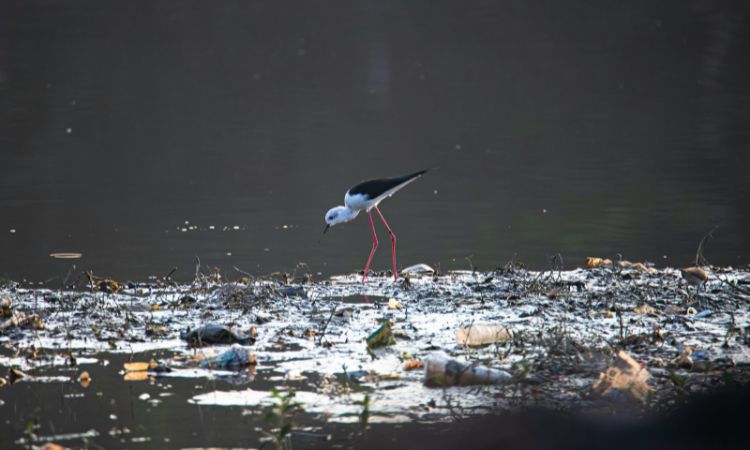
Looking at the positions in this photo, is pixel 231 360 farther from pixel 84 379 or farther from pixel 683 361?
pixel 683 361

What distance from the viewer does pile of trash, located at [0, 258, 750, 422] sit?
5191mm

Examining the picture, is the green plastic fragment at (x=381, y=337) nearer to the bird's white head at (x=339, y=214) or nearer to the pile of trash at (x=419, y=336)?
the pile of trash at (x=419, y=336)

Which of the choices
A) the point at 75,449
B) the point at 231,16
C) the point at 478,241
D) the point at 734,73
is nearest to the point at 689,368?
the point at 75,449

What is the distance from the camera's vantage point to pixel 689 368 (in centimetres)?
545

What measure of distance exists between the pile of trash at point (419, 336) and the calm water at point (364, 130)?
67.3 inches

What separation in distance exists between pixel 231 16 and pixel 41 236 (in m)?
22.7

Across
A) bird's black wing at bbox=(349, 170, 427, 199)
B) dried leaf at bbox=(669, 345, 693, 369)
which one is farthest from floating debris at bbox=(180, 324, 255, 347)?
bird's black wing at bbox=(349, 170, 427, 199)

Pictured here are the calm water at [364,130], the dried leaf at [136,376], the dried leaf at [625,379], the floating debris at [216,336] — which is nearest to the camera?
the dried leaf at [625,379]

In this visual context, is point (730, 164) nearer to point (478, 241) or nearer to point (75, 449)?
point (478, 241)

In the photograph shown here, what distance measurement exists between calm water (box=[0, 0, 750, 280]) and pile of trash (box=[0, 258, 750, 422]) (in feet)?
5.61

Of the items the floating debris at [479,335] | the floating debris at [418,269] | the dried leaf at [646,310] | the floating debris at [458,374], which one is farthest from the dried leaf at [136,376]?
the floating debris at [418,269]

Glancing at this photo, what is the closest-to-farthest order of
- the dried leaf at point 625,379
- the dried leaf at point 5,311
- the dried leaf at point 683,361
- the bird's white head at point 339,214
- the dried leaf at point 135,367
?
1. the dried leaf at point 625,379
2. the dried leaf at point 683,361
3. the dried leaf at point 135,367
4. the dried leaf at point 5,311
5. the bird's white head at point 339,214

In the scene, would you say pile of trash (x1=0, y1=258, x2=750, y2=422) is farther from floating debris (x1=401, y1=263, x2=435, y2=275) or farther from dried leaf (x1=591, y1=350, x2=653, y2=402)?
floating debris (x1=401, y1=263, x2=435, y2=275)

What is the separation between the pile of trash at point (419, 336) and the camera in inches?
204
